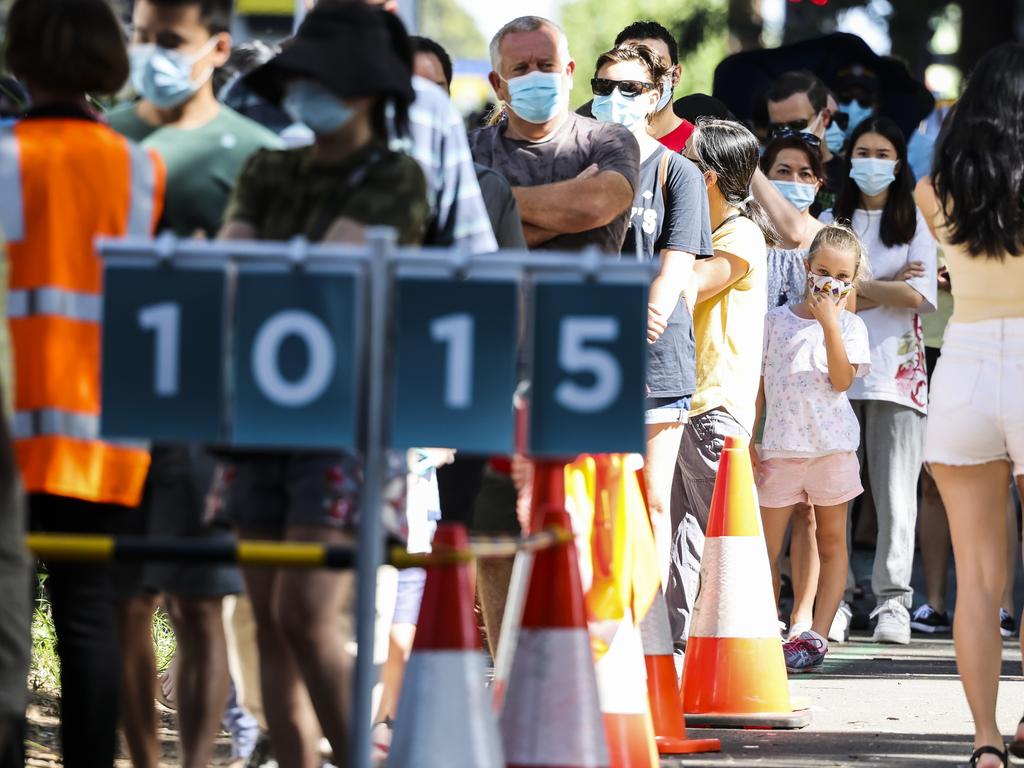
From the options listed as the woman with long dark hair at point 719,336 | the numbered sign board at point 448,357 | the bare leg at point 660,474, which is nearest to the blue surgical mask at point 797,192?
the woman with long dark hair at point 719,336

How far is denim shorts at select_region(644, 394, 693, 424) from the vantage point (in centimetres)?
718

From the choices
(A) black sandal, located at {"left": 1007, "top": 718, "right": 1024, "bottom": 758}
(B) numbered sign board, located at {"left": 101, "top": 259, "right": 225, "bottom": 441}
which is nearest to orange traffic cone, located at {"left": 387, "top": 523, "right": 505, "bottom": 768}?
(B) numbered sign board, located at {"left": 101, "top": 259, "right": 225, "bottom": 441}

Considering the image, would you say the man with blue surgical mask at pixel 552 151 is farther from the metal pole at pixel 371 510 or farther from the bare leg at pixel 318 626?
the metal pole at pixel 371 510

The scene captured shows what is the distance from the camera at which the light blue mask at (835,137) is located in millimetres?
11266

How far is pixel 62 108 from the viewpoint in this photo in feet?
15.2

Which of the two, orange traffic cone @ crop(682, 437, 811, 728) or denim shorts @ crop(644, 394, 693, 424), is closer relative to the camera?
orange traffic cone @ crop(682, 437, 811, 728)

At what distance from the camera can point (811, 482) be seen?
852cm

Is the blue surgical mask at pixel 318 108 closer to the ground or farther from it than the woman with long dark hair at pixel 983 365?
farther from it

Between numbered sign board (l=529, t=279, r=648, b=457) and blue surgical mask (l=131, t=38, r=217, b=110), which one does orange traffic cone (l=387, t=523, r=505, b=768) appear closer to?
numbered sign board (l=529, t=279, r=648, b=457)

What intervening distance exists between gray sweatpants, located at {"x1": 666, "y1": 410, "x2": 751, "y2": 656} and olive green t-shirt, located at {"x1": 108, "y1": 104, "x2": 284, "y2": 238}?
335 cm

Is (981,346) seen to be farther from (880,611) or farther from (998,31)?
(998,31)

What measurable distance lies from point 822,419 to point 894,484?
822 mm

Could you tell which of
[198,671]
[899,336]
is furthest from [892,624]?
[198,671]

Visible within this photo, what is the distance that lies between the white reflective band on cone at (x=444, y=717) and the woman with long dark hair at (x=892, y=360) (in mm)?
5118
